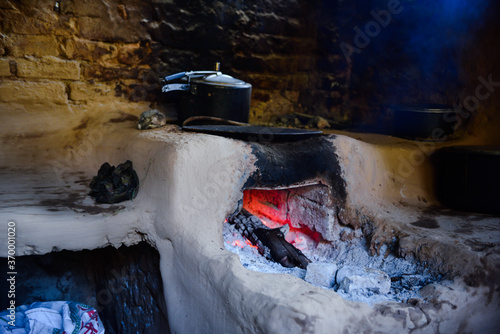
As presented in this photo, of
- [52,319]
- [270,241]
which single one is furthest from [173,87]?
[52,319]

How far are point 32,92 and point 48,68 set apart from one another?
219 millimetres

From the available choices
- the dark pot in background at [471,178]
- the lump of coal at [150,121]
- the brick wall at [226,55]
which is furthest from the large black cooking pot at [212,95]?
the dark pot in background at [471,178]

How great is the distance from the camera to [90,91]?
312 centimetres

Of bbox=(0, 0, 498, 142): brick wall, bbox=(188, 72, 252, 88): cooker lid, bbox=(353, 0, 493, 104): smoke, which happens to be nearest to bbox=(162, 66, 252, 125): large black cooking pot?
bbox=(188, 72, 252, 88): cooker lid

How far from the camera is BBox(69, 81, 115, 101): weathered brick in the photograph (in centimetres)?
305

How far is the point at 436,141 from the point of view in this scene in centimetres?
314

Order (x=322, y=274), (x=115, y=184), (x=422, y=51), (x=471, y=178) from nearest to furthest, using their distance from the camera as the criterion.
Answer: (x=322, y=274), (x=115, y=184), (x=471, y=178), (x=422, y=51)

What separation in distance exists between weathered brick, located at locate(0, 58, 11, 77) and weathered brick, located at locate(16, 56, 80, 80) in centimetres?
6

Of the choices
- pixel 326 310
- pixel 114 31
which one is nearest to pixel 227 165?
pixel 326 310

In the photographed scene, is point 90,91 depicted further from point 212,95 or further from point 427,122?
point 427,122

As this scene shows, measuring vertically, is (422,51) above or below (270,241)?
above

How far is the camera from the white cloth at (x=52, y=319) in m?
1.89

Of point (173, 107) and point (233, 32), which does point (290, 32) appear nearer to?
point (233, 32)

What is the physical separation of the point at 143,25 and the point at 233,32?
0.88 m
